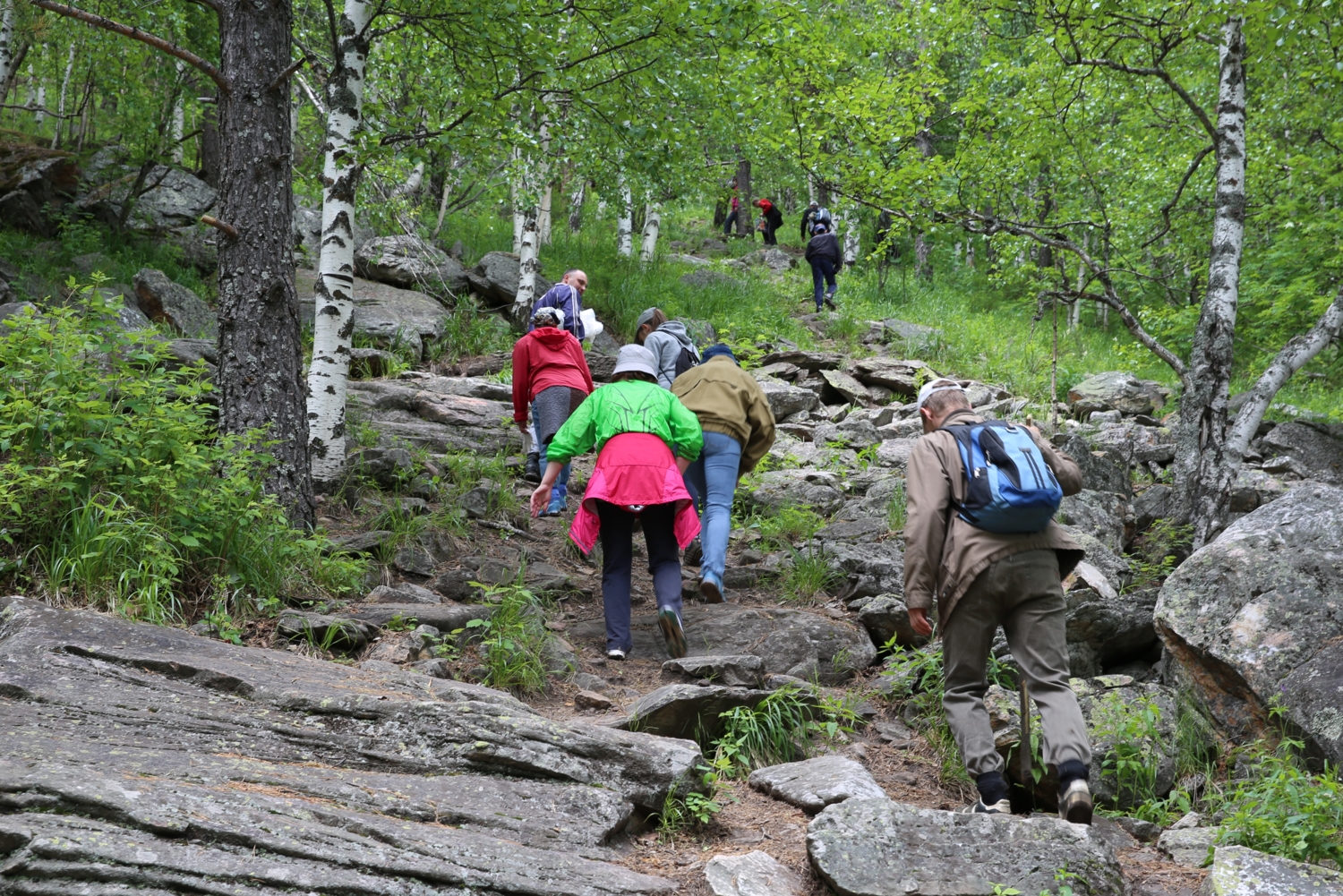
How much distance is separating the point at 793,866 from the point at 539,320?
6.17m

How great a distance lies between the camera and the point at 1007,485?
4164mm

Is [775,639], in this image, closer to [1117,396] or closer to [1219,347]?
[1219,347]

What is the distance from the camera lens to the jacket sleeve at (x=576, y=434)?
6227mm

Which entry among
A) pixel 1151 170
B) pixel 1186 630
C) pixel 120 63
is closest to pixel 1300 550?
pixel 1186 630

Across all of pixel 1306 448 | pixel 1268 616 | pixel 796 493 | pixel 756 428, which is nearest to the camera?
pixel 1268 616

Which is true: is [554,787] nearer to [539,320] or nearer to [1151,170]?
[539,320]

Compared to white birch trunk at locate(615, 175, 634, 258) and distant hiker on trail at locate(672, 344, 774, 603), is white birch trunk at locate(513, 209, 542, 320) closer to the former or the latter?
white birch trunk at locate(615, 175, 634, 258)

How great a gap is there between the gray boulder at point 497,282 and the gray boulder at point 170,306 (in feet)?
16.2

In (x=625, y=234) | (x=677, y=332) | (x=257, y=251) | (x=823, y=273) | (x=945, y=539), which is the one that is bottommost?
(x=945, y=539)

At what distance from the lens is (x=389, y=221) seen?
12812mm

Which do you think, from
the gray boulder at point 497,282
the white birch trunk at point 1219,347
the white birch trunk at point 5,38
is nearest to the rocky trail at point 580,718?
the white birch trunk at point 1219,347

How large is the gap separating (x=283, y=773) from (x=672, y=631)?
2.98 m

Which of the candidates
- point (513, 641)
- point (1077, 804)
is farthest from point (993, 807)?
point (513, 641)

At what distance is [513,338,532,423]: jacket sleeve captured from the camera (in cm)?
876
